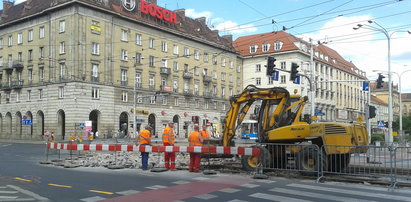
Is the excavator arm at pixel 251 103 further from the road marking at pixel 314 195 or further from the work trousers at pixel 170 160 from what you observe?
the road marking at pixel 314 195

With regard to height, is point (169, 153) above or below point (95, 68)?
below

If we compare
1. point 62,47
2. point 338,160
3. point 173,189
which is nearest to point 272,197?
point 173,189

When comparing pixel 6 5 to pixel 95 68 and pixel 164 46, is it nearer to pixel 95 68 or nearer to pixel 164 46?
pixel 95 68

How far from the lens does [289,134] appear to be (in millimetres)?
13047

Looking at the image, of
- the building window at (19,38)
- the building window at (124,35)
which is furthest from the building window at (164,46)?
the building window at (19,38)

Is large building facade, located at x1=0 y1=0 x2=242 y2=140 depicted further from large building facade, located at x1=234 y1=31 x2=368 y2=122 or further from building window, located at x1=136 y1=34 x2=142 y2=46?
large building facade, located at x1=234 y1=31 x2=368 y2=122

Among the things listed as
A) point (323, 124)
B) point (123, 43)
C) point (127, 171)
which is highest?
point (123, 43)

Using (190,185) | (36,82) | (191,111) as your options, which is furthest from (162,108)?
(190,185)

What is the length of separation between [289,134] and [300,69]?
2326 inches

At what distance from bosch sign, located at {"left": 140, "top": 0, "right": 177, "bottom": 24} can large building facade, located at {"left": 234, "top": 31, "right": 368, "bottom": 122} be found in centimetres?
1522

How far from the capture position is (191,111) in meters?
60.9

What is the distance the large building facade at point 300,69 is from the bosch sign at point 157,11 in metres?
15.2

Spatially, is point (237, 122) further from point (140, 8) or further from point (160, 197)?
point (140, 8)

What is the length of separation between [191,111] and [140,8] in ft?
57.5
